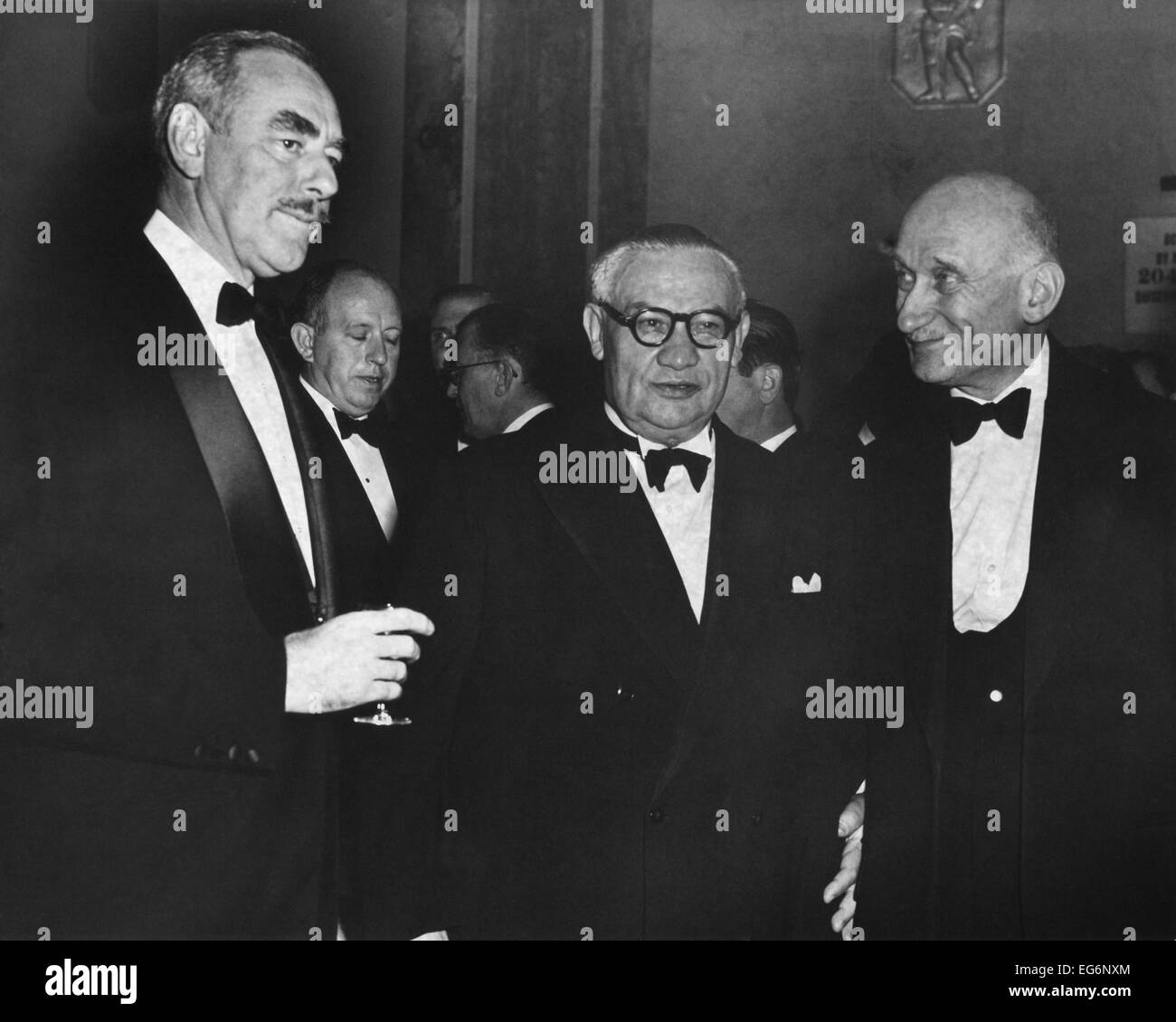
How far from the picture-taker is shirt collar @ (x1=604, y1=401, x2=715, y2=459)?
4020mm

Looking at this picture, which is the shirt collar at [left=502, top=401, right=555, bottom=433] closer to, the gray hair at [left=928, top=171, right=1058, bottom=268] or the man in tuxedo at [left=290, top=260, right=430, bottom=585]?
the man in tuxedo at [left=290, top=260, right=430, bottom=585]

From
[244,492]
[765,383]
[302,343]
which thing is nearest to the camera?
[244,492]

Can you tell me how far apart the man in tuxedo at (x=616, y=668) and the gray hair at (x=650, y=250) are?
6 centimetres

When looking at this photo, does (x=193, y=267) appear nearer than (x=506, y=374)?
Yes

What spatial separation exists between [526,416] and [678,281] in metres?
0.55

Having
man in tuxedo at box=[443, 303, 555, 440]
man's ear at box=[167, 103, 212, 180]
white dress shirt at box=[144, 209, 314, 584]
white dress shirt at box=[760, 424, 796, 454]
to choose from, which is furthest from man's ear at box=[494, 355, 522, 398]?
man's ear at box=[167, 103, 212, 180]

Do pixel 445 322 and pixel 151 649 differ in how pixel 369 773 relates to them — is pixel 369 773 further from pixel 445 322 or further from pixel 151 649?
pixel 445 322

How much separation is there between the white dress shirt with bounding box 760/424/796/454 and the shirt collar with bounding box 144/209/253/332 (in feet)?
4.90

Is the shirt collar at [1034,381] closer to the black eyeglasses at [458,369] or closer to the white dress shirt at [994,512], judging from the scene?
the white dress shirt at [994,512]

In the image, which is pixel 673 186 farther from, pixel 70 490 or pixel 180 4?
pixel 70 490

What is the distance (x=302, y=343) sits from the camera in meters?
4.02

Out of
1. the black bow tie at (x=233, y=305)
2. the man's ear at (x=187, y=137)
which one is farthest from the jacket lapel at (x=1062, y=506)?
the man's ear at (x=187, y=137)

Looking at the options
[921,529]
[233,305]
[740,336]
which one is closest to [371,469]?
[233,305]

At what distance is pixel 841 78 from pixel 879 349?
78cm
